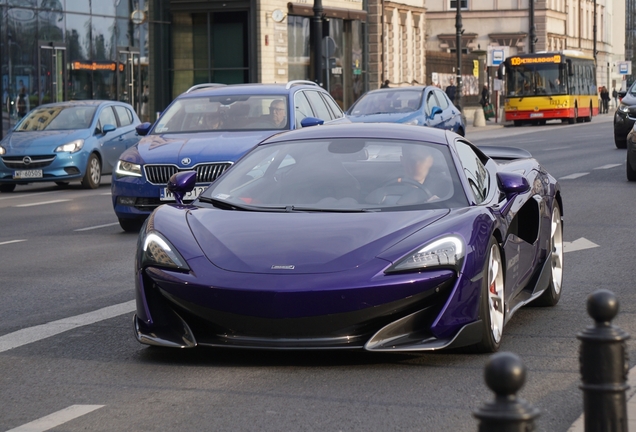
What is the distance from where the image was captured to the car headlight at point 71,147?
22.5 m

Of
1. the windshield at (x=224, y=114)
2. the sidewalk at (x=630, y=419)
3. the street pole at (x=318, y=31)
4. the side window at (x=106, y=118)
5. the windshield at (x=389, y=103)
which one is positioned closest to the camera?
the sidewalk at (x=630, y=419)

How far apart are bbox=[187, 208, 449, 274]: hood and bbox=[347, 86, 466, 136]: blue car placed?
1767 centimetres

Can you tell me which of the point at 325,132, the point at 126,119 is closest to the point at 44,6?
the point at 126,119

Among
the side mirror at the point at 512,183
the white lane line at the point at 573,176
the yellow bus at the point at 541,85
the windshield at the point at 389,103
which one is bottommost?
the white lane line at the point at 573,176

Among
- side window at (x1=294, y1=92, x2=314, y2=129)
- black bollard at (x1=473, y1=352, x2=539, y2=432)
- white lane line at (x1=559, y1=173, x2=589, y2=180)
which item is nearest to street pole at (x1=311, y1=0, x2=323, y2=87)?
white lane line at (x1=559, y1=173, x2=589, y2=180)

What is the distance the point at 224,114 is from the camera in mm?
15000

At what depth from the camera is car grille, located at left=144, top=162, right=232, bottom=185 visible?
43.9ft

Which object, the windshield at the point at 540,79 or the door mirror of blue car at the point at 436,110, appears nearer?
the door mirror of blue car at the point at 436,110

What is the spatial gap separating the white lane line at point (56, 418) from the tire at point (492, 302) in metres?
1.96

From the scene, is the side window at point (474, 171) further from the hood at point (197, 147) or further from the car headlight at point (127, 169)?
the car headlight at point (127, 169)

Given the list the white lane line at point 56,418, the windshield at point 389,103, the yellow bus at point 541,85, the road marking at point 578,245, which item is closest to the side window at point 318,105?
the road marking at point 578,245

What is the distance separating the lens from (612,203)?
16.3 metres

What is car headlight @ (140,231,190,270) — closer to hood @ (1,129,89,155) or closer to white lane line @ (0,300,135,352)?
white lane line @ (0,300,135,352)

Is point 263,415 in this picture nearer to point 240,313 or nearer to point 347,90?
point 240,313
